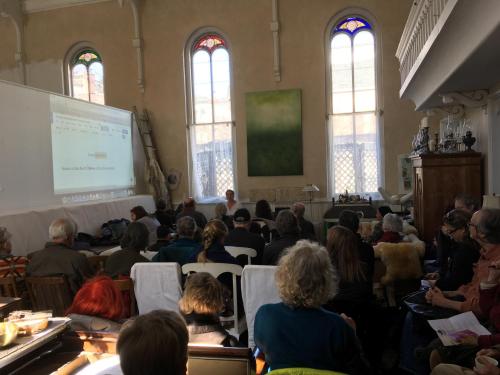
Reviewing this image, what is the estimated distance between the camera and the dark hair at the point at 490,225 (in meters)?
2.52

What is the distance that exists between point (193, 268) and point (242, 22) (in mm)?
6803

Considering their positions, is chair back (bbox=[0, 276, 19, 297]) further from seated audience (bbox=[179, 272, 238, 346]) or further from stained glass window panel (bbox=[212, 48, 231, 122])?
stained glass window panel (bbox=[212, 48, 231, 122])

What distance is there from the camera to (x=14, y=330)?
58.8 inches

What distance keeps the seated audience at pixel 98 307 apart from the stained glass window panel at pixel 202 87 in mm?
6769

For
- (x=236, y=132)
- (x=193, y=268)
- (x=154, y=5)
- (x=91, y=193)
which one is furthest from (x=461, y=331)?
(x=154, y=5)

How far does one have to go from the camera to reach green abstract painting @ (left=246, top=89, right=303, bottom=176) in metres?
8.48

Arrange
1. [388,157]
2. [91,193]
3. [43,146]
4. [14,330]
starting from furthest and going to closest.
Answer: [388,157] → [91,193] → [43,146] → [14,330]

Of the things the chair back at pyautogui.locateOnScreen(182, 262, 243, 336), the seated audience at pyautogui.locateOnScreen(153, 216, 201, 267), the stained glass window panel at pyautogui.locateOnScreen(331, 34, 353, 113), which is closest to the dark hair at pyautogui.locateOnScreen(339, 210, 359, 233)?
the chair back at pyautogui.locateOnScreen(182, 262, 243, 336)

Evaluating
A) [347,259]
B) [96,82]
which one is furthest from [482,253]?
[96,82]

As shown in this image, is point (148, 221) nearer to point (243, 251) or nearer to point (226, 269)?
point (243, 251)

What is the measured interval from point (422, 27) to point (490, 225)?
264 cm

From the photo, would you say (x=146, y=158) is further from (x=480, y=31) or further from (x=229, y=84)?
(x=480, y=31)

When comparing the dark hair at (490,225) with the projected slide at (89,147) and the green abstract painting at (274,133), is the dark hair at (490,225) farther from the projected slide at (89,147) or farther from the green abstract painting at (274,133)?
the green abstract painting at (274,133)

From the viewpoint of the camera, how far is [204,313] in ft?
6.36
